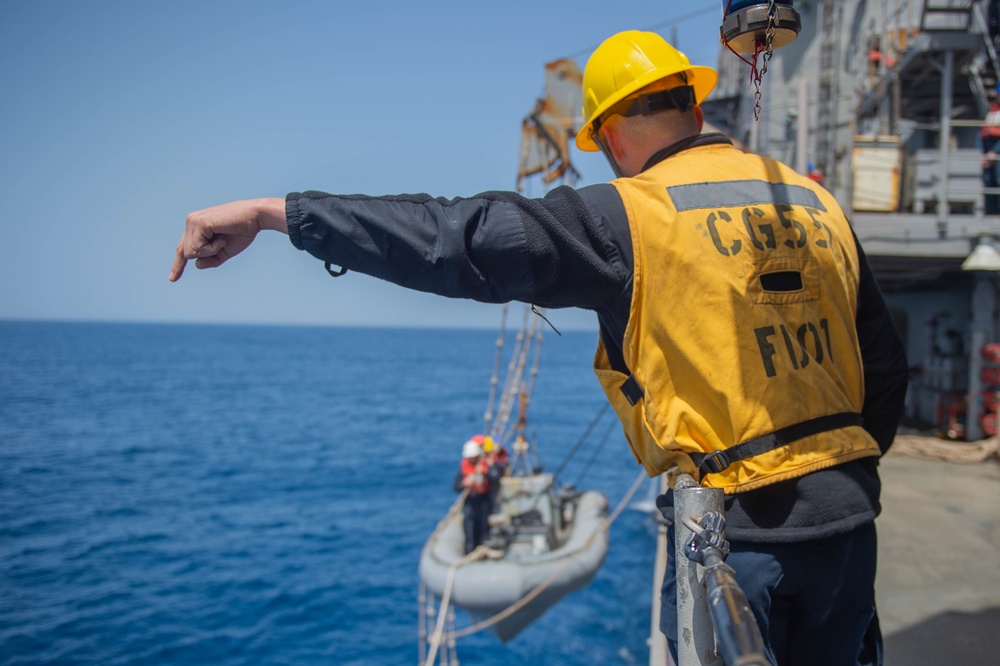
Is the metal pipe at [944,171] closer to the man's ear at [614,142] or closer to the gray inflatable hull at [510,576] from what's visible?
the gray inflatable hull at [510,576]

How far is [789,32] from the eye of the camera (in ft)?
5.75

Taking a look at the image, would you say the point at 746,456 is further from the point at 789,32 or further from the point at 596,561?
the point at 596,561

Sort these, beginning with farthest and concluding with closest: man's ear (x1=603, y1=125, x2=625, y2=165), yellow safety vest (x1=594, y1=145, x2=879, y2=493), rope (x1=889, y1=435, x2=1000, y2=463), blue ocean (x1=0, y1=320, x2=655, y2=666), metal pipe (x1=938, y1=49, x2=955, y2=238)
→ blue ocean (x1=0, y1=320, x2=655, y2=666) < metal pipe (x1=938, y1=49, x2=955, y2=238) < rope (x1=889, y1=435, x2=1000, y2=463) < man's ear (x1=603, y1=125, x2=625, y2=165) < yellow safety vest (x1=594, y1=145, x2=879, y2=493)

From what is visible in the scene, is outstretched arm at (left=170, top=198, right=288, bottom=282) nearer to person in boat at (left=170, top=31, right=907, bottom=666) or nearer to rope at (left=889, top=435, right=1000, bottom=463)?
person in boat at (left=170, top=31, right=907, bottom=666)

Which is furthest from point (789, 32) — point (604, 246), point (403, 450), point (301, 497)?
point (403, 450)

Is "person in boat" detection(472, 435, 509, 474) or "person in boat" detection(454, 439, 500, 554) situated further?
"person in boat" detection(472, 435, 509, 474)

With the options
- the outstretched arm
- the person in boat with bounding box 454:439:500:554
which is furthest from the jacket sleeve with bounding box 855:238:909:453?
the person in boat with bounding box 454:439:500:554

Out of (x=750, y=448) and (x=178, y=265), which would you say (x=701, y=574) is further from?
(x=178, y=265)

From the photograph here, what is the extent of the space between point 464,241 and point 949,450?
35.9ft

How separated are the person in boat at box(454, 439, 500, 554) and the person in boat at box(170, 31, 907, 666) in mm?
10357

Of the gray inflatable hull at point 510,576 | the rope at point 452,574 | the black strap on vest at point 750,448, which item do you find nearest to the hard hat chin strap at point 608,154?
the black strap on vest at point 750,448

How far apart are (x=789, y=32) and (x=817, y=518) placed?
1.13 meters

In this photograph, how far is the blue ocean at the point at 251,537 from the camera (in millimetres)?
12438

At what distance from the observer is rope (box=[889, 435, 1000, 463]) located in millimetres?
Result: 10141
